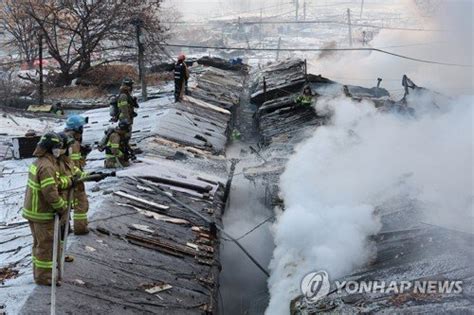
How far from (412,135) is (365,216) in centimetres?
468

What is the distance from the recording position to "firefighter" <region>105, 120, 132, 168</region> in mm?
11703

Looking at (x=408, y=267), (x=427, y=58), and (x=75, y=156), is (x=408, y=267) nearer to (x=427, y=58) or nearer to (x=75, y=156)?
(x=75, y=156)

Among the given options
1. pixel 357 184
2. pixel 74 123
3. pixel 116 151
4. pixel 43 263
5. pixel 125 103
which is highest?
pixel 74 123

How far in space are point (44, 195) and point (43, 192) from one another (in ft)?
0.12

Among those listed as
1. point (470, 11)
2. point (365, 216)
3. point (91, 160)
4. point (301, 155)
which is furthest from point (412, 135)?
point (470, 11)

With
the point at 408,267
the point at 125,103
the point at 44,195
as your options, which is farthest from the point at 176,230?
the point at 408,267

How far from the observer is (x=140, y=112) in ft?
63.0

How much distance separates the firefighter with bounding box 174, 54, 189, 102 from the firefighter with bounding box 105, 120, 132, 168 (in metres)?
6.48

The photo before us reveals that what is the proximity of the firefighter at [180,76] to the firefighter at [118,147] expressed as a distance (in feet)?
21.3

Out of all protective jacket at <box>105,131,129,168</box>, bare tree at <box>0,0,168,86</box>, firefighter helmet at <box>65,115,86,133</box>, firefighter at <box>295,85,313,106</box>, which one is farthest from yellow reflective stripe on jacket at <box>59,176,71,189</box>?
bare tree at <box>0,0,168,86</box>

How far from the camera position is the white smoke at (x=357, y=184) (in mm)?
8484

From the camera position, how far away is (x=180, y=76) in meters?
19.1

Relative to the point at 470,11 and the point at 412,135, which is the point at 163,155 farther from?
the point at 470,11

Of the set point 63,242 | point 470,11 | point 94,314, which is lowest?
point 94,314
